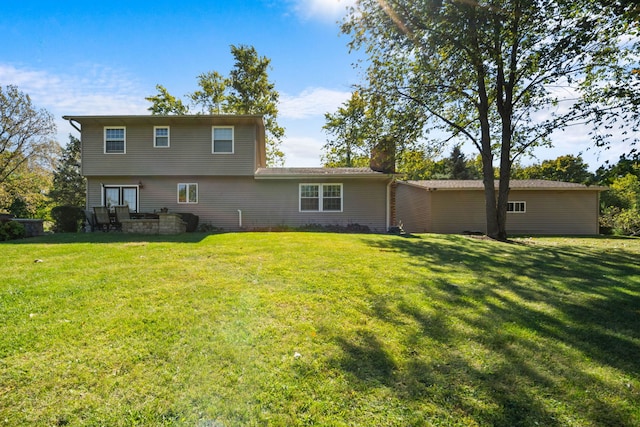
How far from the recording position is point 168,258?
6145 mm

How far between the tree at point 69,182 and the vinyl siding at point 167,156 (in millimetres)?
20712

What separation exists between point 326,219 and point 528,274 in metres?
9.39

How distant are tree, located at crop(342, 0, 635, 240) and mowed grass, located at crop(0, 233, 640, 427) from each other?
→ 8.87 m

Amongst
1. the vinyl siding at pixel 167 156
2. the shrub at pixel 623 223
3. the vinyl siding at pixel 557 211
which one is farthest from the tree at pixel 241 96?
the shrub at pixel 623 223

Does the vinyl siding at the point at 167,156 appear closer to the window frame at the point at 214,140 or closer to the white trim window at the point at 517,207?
the window frame at the point at 214,140

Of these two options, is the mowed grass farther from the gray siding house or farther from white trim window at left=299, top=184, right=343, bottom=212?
the gray siding house

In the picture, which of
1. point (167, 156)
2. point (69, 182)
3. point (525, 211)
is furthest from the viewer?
point (69, 182)

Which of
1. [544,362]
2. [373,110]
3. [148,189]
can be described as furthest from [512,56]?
[148,189]

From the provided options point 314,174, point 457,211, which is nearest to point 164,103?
point 314,174

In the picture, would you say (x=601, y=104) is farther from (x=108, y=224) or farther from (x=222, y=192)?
(x=108, y=224)

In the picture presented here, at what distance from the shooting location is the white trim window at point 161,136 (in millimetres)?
14234

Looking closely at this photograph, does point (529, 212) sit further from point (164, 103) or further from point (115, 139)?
point (164, 103)

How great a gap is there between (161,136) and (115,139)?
6.88 feet

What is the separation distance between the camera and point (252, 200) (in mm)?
14516
